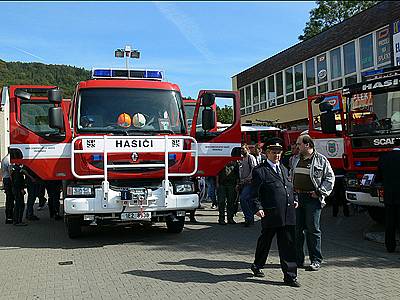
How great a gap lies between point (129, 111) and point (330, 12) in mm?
38753

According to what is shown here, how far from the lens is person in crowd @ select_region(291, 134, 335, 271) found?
6770 millimetres

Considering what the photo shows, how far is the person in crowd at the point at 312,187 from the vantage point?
6770mm

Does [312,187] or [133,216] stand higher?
[312,187]

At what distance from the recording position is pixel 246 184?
36.4 ft

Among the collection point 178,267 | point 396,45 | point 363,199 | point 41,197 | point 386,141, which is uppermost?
point 396,45

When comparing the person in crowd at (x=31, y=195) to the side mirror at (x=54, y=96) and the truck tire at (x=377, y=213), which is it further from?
the truck tire at (x=377, y=213)

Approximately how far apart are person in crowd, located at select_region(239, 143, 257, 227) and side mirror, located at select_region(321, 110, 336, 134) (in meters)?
1.81

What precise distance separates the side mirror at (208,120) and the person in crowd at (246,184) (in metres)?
1.91

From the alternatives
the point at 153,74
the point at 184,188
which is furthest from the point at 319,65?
the point at 184,188

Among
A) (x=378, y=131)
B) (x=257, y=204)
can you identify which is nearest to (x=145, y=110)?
(x=257, y=204)

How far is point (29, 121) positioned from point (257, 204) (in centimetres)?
557

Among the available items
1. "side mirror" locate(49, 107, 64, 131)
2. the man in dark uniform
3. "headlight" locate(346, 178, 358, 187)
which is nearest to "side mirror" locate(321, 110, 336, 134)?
"headlight" locate(346, 178, 358, 187)

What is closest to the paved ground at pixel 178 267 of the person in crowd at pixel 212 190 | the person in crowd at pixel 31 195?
the person in crowd at pixel 31 195

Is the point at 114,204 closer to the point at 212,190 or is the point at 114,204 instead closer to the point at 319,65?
the point at 212,190
